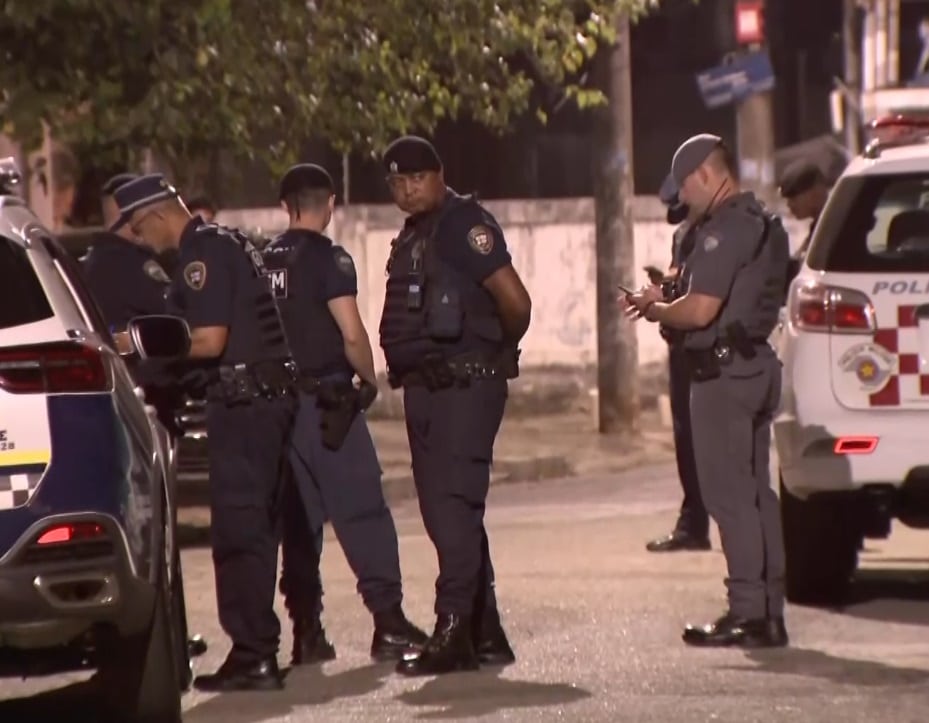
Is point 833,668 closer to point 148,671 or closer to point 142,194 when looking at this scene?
point 148,671

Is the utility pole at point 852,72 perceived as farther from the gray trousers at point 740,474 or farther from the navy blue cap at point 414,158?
the navy blue cap at point 414,158

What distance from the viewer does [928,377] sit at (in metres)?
9.08

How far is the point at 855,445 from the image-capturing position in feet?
30.0

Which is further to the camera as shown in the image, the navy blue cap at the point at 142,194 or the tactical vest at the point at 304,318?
the tactical vest at the point at 304,318

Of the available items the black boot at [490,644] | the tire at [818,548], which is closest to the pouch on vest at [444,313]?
the black boot at [490,644]

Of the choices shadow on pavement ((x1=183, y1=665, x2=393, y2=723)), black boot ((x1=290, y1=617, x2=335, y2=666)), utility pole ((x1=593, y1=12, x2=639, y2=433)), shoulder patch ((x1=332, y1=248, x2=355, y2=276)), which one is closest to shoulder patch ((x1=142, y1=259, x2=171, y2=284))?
shoulder patch ((x1=332, y1=248, x2=355, y2=276))

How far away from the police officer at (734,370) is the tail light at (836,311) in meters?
0.33

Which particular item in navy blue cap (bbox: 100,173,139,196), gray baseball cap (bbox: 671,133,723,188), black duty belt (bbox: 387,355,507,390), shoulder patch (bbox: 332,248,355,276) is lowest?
black duty belt (bbox: 387,355,507,390)

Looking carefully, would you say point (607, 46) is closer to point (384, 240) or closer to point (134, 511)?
point (384, 240)

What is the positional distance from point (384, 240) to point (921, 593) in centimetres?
1112

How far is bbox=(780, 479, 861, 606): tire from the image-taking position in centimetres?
965

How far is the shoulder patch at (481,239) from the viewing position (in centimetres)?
834

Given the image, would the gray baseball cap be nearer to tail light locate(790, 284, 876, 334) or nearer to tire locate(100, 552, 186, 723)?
tail light locate(790, 284, 876, 334)

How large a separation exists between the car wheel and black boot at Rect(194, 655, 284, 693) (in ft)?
3.18
